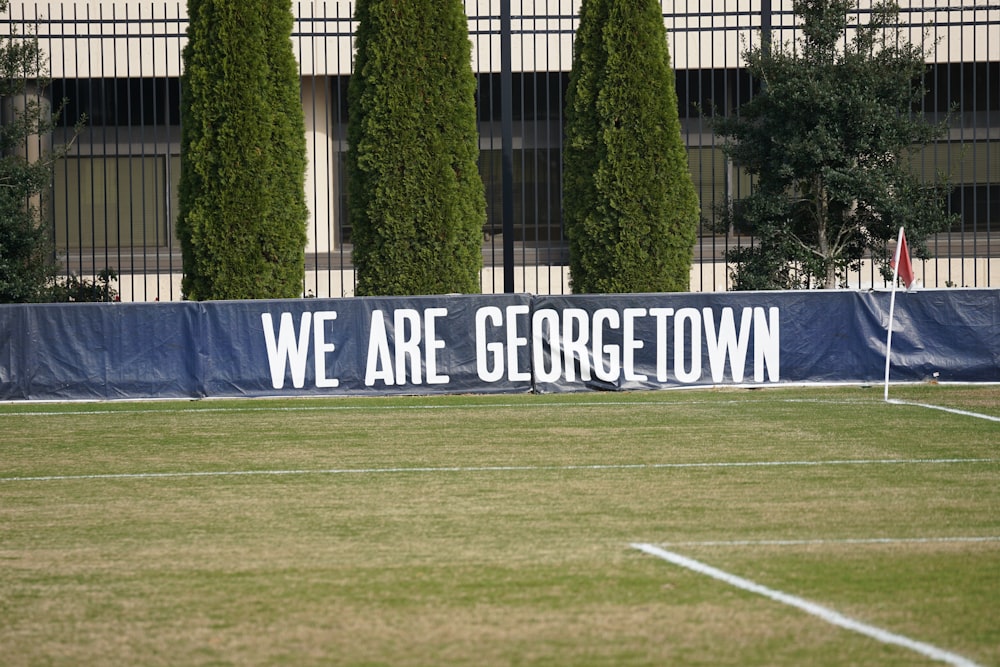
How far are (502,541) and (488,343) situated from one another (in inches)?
406

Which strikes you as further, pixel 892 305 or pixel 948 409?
pixel 892 305

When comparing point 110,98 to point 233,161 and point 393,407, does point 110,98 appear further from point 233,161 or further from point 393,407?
point 393,407

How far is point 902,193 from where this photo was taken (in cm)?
2123

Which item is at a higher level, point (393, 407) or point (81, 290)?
point (81, 290)

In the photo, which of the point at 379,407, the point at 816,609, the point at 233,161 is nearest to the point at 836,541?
the point at 816,609

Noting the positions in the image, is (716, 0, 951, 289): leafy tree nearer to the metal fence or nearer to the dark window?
the metal fence

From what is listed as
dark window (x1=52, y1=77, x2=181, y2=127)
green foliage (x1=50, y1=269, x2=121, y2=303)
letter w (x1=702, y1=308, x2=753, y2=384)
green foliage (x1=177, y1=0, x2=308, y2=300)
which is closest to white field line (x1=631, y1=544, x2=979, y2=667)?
letter w (x1=702, y1=308, x2=753, y2=384)

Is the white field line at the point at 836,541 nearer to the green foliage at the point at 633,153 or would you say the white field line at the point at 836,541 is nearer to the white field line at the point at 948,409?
the white field line at the point at 948,409

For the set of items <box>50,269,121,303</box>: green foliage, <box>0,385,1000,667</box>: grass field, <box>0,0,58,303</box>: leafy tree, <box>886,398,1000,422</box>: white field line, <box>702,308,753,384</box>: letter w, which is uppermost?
<box>0,0,58,303</box>: leafy tree

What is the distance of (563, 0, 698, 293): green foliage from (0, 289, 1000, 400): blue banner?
104 inches

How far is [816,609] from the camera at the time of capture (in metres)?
6.31

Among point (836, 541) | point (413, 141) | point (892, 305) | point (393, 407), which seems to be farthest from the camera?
point (413, 141)

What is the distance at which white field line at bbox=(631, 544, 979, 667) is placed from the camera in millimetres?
5520

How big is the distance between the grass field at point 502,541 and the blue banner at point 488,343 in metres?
3.07
